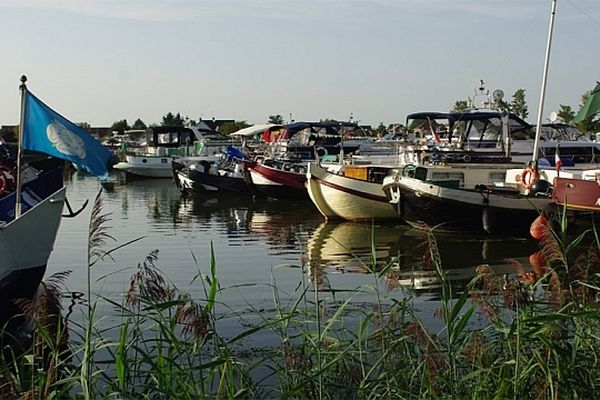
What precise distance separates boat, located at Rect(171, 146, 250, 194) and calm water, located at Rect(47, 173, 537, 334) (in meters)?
4.74

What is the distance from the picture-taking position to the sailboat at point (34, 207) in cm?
1029

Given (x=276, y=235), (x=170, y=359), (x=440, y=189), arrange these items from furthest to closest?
(x=276, y=235), (x=440, y=189), (x=170, y=359)

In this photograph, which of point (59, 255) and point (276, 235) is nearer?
point (59, 255)

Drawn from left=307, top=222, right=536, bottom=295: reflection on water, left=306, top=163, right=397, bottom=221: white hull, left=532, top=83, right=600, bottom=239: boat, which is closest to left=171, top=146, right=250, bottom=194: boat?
left=306, top=163, right=397, bottom=221: white hull

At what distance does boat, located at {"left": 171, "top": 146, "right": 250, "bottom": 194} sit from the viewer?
36094mm

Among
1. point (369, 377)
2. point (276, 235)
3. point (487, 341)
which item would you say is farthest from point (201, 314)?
point (276, 235)

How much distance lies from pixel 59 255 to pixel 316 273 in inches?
524

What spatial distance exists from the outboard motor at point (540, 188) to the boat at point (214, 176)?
1637 centimetres

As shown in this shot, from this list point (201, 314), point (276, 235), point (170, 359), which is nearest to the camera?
point (201, 314)

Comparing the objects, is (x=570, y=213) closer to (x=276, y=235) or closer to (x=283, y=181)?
(x=276, y=235)

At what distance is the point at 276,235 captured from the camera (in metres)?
22.0

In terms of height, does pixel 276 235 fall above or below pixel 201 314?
below

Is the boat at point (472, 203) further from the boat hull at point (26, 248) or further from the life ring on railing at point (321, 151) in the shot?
the life ring on railing at point (321, 151)

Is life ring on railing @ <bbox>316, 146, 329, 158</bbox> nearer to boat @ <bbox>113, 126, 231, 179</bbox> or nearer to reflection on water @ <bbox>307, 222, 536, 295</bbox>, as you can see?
boat @ <bbox>113, 126, 231, 179</bbox>
